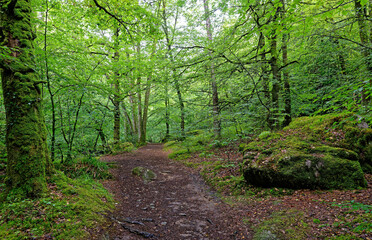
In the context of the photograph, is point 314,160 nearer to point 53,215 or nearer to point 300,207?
point 300,207

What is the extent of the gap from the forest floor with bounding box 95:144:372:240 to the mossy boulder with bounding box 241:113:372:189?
0.29 meters

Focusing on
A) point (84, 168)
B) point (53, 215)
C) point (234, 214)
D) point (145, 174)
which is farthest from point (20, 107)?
point (234, 214)

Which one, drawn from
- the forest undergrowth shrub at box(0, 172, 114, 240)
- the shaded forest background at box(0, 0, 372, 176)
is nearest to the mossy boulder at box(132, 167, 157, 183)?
the shaded forest background at box(0, 0, 372, 176)

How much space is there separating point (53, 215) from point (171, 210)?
2.67 metres

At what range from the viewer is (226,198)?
5156mm

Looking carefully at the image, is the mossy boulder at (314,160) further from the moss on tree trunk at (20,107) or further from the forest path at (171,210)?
the moss on tree trunk at (20,107)

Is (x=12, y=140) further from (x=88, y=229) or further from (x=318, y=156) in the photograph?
(x=318, y=156)

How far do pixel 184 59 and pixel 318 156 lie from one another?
6470mm

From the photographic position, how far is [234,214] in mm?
4203

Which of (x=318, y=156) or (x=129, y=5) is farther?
(x=129, y=5)

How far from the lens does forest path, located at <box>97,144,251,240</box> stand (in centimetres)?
354

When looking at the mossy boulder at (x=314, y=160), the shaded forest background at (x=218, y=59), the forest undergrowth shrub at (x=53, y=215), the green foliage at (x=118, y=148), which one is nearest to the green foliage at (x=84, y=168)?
the shaded forest background at (x=218, y=59)

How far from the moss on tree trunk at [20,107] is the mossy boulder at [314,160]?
→ 5372mm

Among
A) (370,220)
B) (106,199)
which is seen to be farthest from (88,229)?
(370,220)
